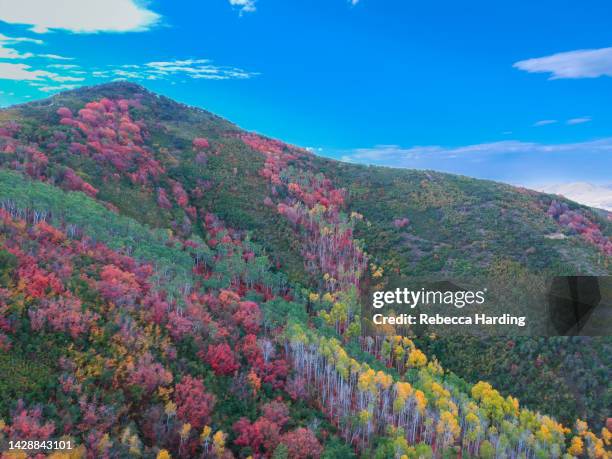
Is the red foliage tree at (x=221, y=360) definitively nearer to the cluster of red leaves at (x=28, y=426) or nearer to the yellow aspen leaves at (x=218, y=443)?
the yellow aspen leaves at (x=218, y=443)

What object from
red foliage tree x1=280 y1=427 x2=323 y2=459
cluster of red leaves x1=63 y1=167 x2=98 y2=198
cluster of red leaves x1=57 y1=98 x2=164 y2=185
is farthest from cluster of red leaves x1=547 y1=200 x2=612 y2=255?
cluster of red leaves x1=63 y1=167 x2=98 y2=198

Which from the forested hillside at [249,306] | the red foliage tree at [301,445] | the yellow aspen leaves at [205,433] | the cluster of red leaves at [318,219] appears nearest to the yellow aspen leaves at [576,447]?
the forested hillside at [249,306]

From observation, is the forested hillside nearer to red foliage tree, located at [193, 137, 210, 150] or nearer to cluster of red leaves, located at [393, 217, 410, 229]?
cluster of red leaves, located at [393, 217, 410, 229]

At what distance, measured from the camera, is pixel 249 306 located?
187ft

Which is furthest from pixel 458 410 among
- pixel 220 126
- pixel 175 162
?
pixel 220 126

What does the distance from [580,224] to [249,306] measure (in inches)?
3226

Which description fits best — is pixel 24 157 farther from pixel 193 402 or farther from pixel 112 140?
pixel 193 402

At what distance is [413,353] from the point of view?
62594 mm

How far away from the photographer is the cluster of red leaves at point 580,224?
290ft

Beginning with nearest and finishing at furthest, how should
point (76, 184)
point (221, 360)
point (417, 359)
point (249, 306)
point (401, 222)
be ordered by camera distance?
point (221, 360), point (249, 306), point (417, 359), point (76, 184), point (401, 222)

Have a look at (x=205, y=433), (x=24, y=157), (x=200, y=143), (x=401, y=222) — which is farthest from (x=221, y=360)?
Result: (x=200, y=143)

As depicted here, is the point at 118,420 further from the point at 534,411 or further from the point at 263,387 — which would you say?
the point at 534,411

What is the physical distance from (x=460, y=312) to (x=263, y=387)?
135 ft

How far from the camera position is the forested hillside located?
3256 cm
